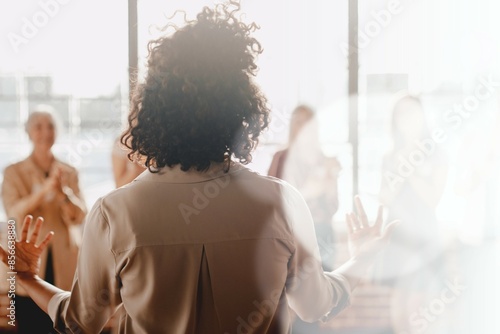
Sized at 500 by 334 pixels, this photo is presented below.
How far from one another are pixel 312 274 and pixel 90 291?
0.39 m

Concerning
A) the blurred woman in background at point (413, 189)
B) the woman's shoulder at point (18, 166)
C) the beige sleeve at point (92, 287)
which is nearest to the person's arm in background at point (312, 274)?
the beige sleeve at point (92, 287)

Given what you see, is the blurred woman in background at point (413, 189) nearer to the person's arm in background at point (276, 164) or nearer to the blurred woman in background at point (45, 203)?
the person's arm in background at point (276, 164)

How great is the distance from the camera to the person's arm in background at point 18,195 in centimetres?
291

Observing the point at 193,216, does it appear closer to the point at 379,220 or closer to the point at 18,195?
the point at 379,220

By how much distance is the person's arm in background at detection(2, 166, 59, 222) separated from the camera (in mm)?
2908

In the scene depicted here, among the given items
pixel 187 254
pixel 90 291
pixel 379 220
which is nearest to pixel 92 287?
pixel 90 291

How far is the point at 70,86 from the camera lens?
3338 mm

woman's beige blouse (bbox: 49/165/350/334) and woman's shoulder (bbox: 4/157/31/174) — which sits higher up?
woman's beige blouse (bbox: 49/165/350/334)

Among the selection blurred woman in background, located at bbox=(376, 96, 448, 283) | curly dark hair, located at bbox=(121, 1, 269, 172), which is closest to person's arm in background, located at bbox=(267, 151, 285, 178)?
blurred woman in background, located at bbox=(376, 96, 448, 283)

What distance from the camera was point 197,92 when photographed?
0.92 meters

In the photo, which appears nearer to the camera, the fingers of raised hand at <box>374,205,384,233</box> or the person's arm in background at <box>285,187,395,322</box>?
the person's arm in background at <box>285,187,395,322</box>

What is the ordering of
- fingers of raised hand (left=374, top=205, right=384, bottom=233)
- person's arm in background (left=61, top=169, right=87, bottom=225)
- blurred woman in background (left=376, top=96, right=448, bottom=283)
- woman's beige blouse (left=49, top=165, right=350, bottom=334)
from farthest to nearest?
person's arm in background (left=61, top=169, right=87, bottom=225)
blurred woman in background (left=376, top=96, right=448, bottom=283)
fingers of raised hand (left=374, top=205, right=384, bottom=233)
woman's beige blouse (left=49, top=165, right=350, bottom=334)

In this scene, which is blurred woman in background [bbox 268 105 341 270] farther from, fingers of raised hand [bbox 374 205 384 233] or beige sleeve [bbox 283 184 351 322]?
beige sleeve [bbox 283 184 351 322]

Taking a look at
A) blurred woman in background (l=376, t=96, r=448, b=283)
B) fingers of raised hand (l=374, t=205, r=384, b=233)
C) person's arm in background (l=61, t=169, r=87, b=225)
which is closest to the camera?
fingers of raised hand (l=374, t=205, r=384, b=233)
